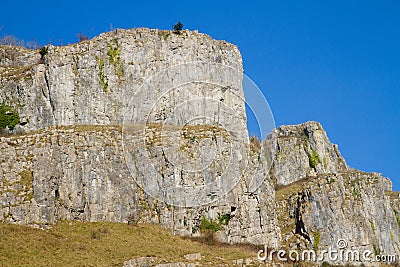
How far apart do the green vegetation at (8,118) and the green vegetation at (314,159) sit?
54040 mm

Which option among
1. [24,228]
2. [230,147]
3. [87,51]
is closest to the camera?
[24,228]

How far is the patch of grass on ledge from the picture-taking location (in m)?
67.2

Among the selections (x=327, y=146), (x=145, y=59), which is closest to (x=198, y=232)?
(x=145, y=59)

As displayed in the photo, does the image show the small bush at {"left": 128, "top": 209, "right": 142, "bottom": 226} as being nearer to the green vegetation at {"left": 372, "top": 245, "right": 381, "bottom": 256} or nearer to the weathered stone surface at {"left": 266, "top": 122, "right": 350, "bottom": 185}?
the green vegetation at {"left": 372, "top": 245, "right": 381, "bottom": 256}

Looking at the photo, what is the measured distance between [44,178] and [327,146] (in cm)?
6310

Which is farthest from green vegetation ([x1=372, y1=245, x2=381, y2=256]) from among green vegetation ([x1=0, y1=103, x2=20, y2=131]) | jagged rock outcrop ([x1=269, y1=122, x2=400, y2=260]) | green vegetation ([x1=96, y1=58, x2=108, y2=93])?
green vegetation ([x1=0, y1=103, x2=20, y2=131])

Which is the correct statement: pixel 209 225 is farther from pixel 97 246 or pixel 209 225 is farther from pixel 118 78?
pixel 118 78

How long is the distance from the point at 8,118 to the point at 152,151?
18008mm

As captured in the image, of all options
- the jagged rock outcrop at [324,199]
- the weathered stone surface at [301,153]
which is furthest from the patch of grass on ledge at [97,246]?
the weathered stone surface at [301,153]

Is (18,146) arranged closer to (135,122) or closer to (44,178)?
(44,178)

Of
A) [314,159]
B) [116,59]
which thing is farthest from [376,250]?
[116,59]

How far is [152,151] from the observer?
83.4 meters

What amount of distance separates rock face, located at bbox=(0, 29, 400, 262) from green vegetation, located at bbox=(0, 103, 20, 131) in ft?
2.50

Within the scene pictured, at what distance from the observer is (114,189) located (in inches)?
3162
